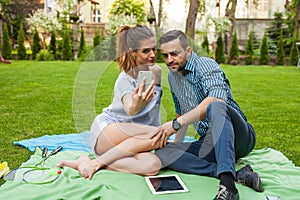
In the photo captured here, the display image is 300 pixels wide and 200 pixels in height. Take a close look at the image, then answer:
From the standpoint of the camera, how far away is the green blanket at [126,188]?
88.4 inches

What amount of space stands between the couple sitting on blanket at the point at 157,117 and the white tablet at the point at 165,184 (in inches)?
4.3

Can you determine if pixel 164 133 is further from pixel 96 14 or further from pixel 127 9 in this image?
pixel 96 14

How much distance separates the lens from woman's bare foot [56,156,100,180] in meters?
2.58

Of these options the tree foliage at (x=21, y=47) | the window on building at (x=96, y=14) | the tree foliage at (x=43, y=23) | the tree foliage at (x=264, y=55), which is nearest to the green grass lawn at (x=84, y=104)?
the tree foliage at (x=264, y=55)

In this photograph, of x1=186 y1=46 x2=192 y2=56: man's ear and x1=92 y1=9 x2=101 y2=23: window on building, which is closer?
x1=186 y1=46 x2=192 y2=56: man's ear

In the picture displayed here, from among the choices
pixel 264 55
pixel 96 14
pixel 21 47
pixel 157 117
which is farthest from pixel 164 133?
pixel 96 14

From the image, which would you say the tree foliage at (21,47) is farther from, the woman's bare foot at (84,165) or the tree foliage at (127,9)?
the woman's bare foot at (84,165)

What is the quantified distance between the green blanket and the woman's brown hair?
0.70 m

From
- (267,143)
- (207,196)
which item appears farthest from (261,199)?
(267,143)

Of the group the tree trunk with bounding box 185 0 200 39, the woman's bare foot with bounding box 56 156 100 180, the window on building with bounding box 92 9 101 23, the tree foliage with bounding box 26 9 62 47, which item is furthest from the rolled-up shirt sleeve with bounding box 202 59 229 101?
the window on building with bounding box 92 9 101 23

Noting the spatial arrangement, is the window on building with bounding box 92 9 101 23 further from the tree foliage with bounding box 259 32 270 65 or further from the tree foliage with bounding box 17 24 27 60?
the tree foliage with bounding box 259 32 270 65

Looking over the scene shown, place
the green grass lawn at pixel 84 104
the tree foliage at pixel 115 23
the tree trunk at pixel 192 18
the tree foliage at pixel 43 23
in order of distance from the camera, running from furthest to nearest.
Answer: the tree foliage at pixel 43 23, the tree foliage at pixel 115 23, the tree trunk at pixel 192 18, the green grass lawn at pixel 84 104

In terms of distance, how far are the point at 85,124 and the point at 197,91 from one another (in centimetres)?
82

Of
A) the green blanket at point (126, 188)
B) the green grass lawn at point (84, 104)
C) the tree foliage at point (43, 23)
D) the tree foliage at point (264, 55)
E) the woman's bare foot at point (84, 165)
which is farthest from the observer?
the tree foliage at point (43, 23)
